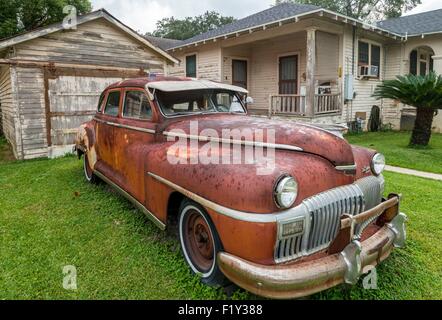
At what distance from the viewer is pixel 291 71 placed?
14.5 metres

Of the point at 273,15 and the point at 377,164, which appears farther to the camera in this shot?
the point at 273,15

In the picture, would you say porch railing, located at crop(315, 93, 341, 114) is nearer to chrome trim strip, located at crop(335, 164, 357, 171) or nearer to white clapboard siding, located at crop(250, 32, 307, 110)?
white clapboard siding, located at crop(250, 32, 307, 110)

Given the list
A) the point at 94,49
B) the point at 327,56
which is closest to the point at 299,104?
the point at 327,56

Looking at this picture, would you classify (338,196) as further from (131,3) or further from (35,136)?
(131,3)

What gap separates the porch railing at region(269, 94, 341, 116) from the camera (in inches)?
470

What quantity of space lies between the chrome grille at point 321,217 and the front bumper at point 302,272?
0.38 ft

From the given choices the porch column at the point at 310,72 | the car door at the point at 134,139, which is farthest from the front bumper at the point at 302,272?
the porch column at the point at 310,72

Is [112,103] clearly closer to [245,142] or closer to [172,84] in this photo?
[172,84]

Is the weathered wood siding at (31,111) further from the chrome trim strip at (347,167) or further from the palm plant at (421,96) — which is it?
the palm plant at (421,96)

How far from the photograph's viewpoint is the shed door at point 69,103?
9211mm

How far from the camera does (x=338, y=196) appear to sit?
2.66 meters

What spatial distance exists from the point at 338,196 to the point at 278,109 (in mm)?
10681

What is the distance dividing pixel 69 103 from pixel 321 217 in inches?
344

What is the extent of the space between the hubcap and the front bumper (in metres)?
0.47
